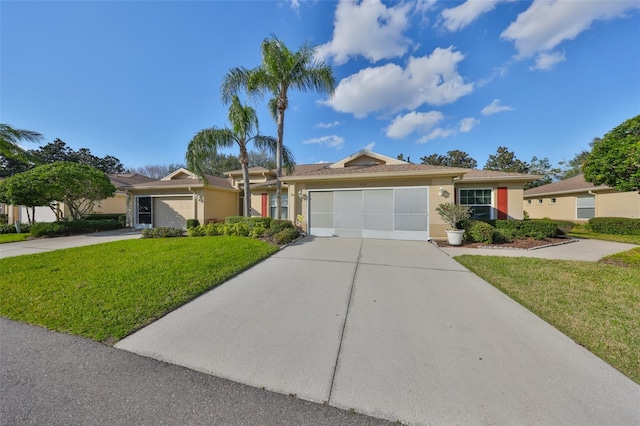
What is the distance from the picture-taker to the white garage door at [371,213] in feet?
32.3

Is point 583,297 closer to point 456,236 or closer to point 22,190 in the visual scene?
point 456,236

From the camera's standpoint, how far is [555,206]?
17656mm

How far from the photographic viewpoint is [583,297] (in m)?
3.92

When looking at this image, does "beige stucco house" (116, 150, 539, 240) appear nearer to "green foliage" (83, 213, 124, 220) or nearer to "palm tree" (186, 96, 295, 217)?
"palm tree" (186, 96, 295, 217)

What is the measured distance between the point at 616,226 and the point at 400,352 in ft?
60.1

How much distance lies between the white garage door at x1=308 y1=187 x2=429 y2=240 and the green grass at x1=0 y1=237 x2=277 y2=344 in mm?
3947

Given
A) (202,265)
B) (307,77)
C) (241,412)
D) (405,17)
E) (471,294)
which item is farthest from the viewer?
(307,77)

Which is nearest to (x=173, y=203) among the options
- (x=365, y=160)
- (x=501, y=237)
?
(x=365, y=160)

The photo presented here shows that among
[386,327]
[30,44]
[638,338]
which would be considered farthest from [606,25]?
[30,44]

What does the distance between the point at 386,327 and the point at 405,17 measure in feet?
37.6

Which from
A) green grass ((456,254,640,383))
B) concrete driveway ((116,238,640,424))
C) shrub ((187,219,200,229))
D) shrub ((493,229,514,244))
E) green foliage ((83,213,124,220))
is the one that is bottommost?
concrete driveway ((116,238,640,424))

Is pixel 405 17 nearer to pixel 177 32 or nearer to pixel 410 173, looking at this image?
pixel 410 173

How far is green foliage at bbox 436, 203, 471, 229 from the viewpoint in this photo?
8.63 m

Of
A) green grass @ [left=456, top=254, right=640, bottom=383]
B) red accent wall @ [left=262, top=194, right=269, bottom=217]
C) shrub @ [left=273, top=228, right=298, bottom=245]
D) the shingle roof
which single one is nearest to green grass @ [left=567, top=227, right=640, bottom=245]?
the shingle roof
